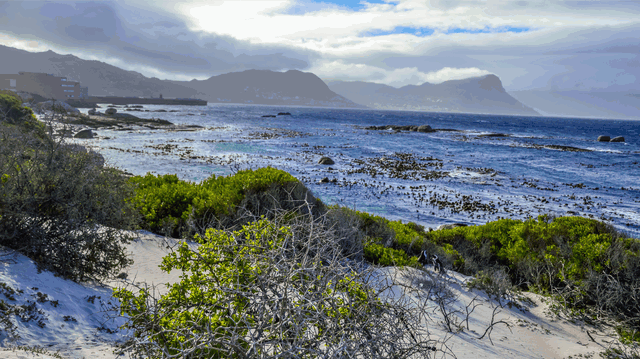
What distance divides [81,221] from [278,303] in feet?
14.2

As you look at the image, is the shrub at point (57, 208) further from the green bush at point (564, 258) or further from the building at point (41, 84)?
the building at point (41, 84)

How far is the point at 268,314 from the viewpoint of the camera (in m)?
2.66

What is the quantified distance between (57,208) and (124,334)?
2412 millimetres

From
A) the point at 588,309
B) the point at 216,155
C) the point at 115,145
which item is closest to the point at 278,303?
the point at 588,309

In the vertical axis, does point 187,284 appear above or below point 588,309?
above

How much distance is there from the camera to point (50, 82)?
11212 cm

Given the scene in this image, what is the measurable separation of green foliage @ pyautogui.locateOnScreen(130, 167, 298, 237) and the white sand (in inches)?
30.0

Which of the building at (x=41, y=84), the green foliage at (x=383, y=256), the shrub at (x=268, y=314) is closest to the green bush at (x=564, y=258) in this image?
the green foliage at (x=383, y=256)

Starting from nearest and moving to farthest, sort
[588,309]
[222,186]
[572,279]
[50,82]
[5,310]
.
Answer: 1. [5,310]
2. [588,309]
3. [572,279]
4. [222,186]
5. [50,82]

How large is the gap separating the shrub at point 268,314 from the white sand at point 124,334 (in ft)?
1.99

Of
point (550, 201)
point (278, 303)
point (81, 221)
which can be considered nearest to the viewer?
point (278, 303)

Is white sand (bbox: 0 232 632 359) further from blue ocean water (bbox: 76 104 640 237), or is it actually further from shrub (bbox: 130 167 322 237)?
blue ocean water (bbox: 76 104 640 237)

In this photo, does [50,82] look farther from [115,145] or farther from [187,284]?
[187,284]

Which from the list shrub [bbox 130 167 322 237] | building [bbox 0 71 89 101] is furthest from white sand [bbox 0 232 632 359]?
building [bbox 0 71 89 101]
